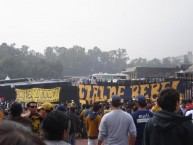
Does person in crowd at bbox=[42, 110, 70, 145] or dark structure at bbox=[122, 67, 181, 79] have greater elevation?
dark structure at bbox=[122, 67, 181, 79]

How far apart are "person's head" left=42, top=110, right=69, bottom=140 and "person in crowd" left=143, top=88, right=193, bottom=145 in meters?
0.95

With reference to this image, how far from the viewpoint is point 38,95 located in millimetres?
22625

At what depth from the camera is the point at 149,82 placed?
18.5 meters

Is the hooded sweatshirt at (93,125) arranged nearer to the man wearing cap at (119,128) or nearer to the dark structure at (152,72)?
the man wearing cap at (119,128)

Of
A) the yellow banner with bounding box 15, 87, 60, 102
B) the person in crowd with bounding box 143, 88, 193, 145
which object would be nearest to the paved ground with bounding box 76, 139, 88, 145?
the yellow banner with bounding box 15, 87, 60, 102

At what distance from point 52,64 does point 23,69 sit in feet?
31.4

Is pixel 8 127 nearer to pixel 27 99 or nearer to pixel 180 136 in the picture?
pixel 180 136

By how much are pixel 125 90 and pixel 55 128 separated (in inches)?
614

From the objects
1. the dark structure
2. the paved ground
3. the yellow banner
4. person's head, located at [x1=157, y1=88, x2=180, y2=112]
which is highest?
the dark structure

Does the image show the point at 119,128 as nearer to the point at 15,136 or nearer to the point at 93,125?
the point at 93,125

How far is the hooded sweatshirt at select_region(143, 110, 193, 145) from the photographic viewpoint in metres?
3.82

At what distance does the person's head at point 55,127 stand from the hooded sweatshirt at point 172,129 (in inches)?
37.6

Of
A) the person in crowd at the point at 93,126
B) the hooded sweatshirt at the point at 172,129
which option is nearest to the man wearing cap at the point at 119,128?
the hooded sweatshirt at the point at 172,129

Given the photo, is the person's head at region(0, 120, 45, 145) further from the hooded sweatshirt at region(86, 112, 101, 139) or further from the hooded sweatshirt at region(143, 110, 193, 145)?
the hooded sweatshirt at region(86, 112, 101, 139)
